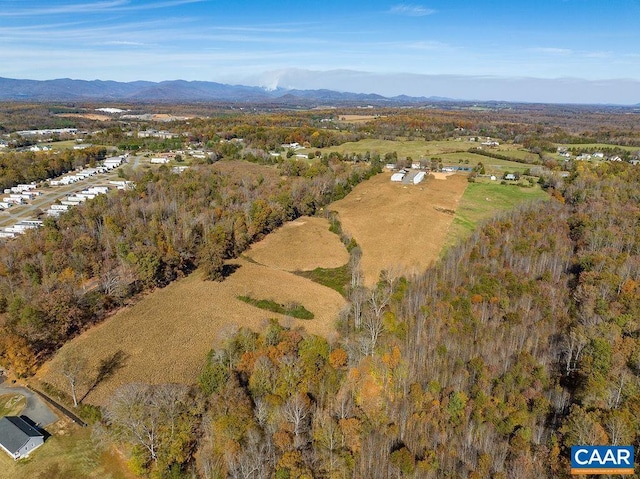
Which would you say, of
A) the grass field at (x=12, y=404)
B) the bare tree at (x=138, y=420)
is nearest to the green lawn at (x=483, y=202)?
the bare tree at (x=138, y=420)

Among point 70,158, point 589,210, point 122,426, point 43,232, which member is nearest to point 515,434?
point 122,426

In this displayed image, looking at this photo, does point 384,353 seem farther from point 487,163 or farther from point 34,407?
point 487,163

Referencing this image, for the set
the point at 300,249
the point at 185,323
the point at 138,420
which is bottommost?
the point at 185,323

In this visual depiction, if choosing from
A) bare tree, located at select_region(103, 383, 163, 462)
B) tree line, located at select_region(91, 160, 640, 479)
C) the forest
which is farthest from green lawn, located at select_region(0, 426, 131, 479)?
tree line, located at select_region(91, 160, 640, 479)

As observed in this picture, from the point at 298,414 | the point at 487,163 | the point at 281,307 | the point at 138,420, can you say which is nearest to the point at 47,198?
the point at 281,307

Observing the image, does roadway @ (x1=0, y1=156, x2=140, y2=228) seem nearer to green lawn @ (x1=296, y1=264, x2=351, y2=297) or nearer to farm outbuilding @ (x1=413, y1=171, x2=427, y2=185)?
green lawn @ (x1=296, y1=264, x2=351, y2=297)

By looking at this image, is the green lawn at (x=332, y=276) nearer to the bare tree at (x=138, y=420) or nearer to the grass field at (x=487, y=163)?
the bare tree at (x=138, y=420)

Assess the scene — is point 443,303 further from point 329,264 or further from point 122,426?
point 122,426
